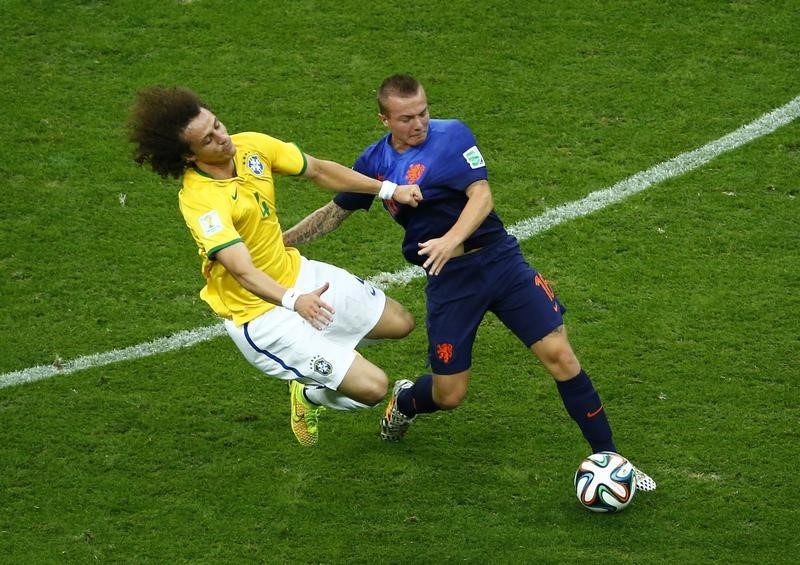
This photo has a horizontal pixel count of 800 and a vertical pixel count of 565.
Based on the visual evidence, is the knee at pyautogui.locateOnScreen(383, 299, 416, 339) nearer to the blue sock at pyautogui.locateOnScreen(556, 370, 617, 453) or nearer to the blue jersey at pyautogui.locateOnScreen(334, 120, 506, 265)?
the blue jersey at pyautogui.locateOnScreen(334, 120, 506, 265)

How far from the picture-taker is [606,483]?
6555 mm

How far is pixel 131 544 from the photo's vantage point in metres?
6.57

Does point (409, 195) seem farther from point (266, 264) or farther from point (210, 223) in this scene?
point (210, 223)

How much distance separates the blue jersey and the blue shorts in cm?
11

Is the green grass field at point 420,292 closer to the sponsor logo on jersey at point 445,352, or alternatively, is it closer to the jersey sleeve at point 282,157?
the sponsor logo on jersey at point 445,352

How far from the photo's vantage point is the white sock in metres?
7.02

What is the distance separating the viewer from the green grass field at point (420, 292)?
21.9ft

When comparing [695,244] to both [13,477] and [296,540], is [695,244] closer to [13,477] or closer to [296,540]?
[296,540]

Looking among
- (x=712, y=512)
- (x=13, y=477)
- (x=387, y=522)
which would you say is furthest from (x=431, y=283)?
(x=13, y=477)

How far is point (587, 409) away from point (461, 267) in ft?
3.09

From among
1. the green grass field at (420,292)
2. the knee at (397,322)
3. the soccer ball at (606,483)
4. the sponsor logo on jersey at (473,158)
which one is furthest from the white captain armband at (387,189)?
the soccer ball at (606,483)

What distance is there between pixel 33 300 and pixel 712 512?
4458 mm

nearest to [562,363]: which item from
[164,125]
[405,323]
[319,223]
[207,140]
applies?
[405,323]

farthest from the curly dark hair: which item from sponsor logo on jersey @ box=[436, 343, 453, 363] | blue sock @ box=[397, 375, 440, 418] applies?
blue sock @ box=[397, 375, 440, 418]
